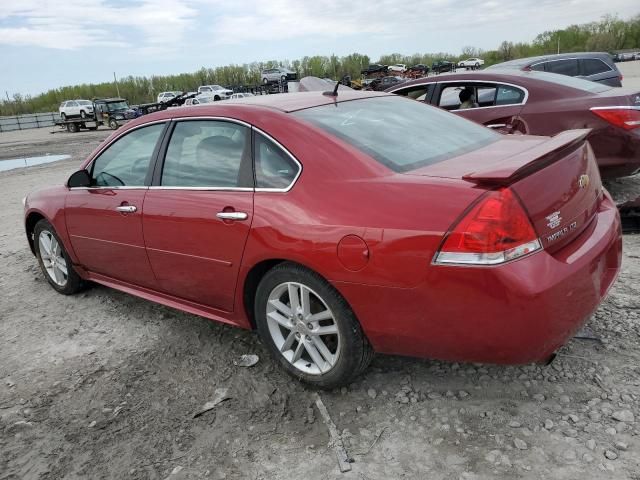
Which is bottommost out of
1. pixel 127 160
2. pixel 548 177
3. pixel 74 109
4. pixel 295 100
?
pixel 548 177

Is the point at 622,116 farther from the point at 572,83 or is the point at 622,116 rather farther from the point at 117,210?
the point at 117,210

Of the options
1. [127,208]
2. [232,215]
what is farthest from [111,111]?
[232,215]

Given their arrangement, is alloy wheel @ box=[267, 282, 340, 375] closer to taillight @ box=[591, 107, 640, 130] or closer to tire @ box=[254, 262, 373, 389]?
tire @ box=[254, 262, 373, 389]

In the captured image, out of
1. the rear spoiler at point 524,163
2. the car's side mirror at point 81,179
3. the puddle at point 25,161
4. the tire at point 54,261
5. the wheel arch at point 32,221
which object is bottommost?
the puddle at point 25,161

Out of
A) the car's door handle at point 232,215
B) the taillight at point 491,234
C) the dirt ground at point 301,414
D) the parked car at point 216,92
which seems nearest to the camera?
the taillight at point 491,234

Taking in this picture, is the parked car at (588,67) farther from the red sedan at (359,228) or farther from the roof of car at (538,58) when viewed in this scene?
the red sedan at (359,228)

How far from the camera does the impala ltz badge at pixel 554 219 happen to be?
2370 mm

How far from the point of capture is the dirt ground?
7.77 feet

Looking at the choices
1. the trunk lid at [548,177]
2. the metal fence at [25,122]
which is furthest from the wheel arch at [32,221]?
the metal fence at [25,122]

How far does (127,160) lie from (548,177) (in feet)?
9.32

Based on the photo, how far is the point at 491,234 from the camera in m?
2.21

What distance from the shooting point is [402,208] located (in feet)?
7.86

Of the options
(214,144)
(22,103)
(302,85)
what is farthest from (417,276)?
(22,103)

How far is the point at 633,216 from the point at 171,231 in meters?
4.06
